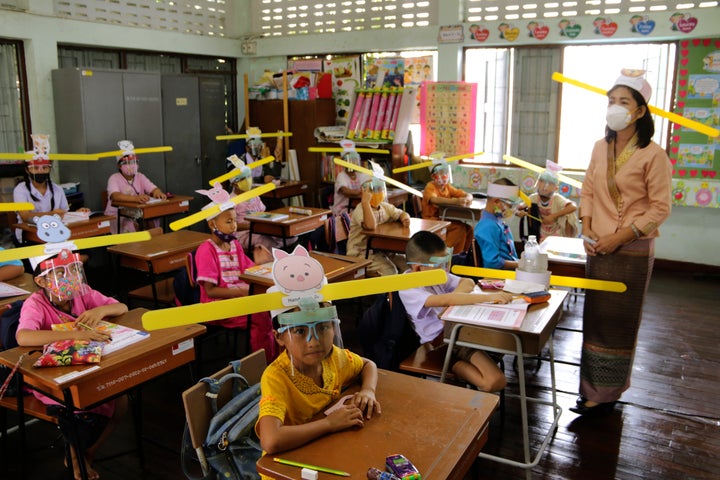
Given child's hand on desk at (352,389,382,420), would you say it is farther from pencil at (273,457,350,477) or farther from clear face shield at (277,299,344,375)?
pencil at (273,457,350,477)

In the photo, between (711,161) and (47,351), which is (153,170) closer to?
(47,351)

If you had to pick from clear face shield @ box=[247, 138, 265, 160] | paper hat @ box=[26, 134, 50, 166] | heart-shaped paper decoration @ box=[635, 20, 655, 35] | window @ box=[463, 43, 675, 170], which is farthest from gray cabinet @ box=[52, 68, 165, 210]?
heart-shaped paper decoration @ box=[635, 20, 655, 35]

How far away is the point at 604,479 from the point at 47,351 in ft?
8.08

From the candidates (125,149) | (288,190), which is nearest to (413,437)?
(125,149)

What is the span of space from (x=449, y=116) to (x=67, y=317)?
558 centimetres

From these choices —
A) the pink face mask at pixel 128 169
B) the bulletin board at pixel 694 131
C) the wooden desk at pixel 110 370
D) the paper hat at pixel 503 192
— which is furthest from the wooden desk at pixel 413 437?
the bulletin board at pixel 694 131

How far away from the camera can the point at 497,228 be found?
161 inches

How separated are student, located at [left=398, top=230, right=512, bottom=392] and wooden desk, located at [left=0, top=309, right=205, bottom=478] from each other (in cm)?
100

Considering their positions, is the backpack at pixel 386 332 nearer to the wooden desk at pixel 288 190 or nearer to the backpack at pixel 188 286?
the backpack at pixel 188 286

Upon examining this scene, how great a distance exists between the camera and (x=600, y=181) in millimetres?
3209

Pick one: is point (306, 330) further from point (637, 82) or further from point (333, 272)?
point (637, 82)

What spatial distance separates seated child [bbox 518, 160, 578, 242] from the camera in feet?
16.8

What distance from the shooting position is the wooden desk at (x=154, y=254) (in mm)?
4012

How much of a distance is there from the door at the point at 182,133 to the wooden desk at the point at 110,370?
16.8 feet
